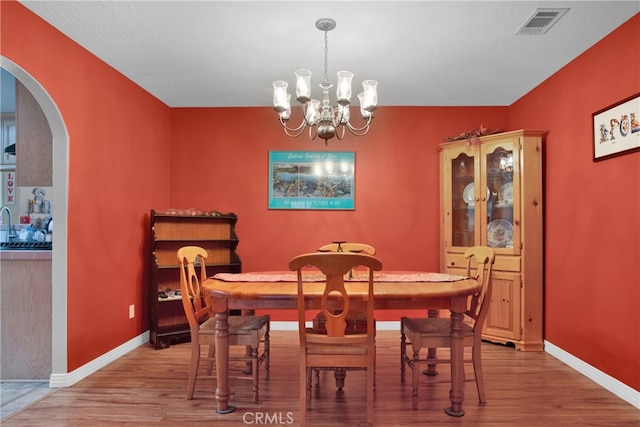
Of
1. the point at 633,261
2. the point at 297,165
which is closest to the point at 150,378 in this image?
the point at 297,165

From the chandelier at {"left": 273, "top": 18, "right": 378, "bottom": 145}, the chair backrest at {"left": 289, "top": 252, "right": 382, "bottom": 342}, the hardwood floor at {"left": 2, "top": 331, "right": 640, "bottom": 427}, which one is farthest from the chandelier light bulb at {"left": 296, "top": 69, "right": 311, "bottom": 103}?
the hardwood floor at {"left": 2, "top": 331, "right": 640, "bottom": 427}

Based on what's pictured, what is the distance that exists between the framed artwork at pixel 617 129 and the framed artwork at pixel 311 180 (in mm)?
2203

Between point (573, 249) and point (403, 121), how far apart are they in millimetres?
2081

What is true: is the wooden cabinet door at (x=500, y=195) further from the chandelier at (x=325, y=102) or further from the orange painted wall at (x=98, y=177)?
the orange painted wall at (x=98, y=177)

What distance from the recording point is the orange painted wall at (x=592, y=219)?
246cm

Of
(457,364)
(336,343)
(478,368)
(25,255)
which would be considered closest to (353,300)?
(336,343)

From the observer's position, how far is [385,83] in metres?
3.54

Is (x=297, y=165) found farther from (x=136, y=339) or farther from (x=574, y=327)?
(x=574, y=327)

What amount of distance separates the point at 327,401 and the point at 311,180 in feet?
7.84

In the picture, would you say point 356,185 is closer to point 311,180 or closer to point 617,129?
point 311,180

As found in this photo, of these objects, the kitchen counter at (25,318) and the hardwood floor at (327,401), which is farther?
the kitchen counter at (25,318)

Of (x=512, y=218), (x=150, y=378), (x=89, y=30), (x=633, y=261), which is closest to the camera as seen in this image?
(x=633, y=261)

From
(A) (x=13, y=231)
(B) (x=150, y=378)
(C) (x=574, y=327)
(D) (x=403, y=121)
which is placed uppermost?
(D) (x=403, y=121)

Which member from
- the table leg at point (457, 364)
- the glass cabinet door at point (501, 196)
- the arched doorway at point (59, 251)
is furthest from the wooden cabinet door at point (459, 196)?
the arched doorway at point (59, 251)
